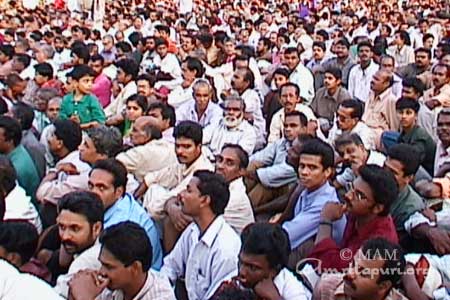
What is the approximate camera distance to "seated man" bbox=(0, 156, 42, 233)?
358 centimetres

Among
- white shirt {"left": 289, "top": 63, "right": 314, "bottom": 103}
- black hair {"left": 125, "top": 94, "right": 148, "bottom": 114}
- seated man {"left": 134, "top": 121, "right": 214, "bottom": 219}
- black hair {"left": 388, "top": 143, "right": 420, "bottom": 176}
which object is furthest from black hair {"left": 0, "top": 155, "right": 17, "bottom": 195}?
white shirt {"left": 289, "top": 63, "right": 314, "bottom": 103}

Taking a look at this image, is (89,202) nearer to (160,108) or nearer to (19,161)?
(19,161)

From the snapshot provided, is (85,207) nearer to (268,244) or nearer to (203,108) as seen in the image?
(268,244)

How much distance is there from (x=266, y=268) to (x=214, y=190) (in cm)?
66

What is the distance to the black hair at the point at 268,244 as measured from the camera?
279 cm

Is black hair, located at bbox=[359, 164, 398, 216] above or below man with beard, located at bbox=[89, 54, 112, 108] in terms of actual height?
above

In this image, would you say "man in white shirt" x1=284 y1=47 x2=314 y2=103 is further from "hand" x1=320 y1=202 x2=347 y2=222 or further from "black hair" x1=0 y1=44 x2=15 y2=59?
"hand" x1=320 y1=202 x2=347 y2=222

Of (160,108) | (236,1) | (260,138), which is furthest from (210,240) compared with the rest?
(236,1)

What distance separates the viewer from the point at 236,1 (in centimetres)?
1623

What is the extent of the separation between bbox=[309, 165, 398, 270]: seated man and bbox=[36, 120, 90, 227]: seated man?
1.33m

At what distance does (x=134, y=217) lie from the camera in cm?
354

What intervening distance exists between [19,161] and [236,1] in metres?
12.4

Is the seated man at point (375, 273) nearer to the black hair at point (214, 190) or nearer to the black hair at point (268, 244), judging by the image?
the black hair at point (268, 244)

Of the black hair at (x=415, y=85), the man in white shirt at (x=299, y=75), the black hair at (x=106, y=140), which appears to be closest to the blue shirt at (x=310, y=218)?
the black hair at (x=106, y=140)
